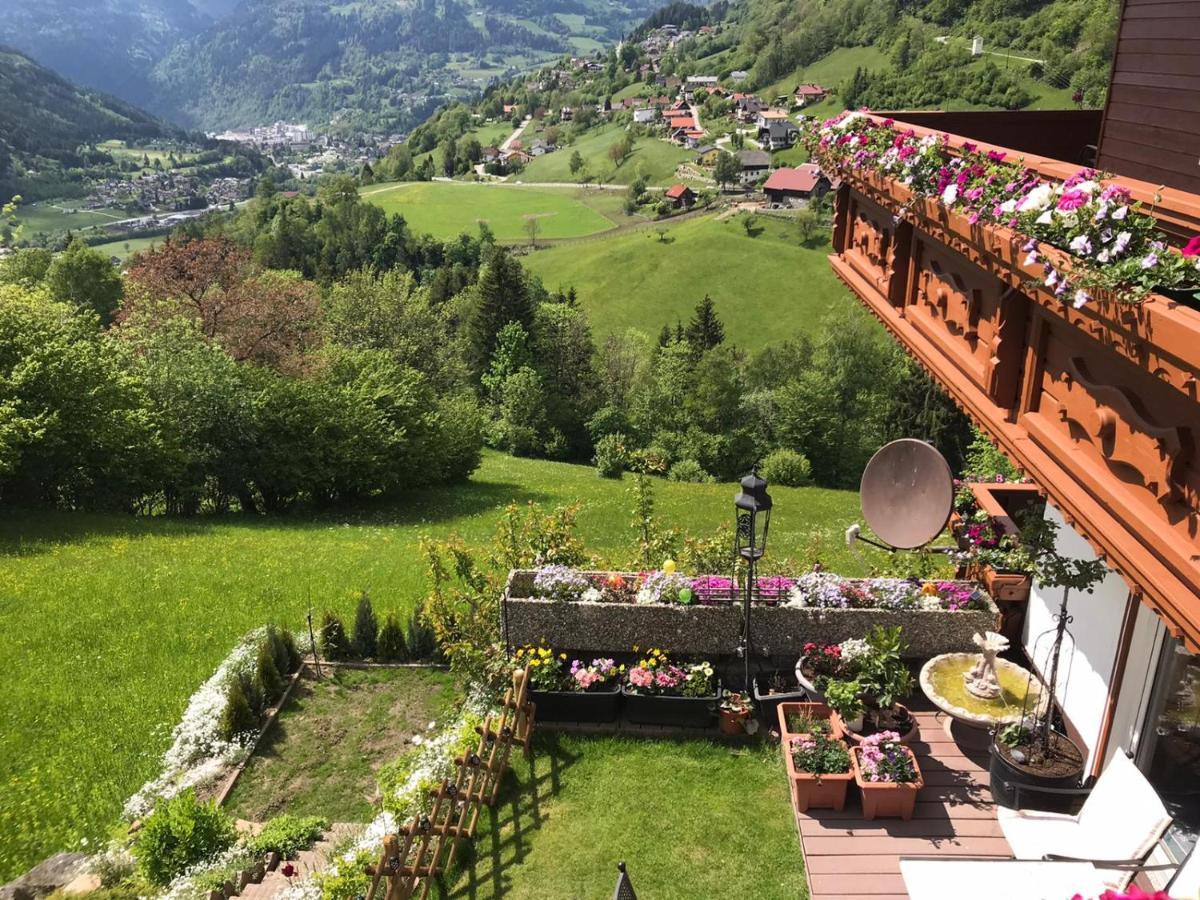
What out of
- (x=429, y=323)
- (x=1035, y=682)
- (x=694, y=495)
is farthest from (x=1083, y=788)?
(x=429, y=323)

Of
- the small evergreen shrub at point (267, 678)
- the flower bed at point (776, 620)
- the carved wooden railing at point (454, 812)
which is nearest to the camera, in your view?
the carved wooden railing at point (454, 812)

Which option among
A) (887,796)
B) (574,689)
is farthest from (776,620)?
(574,689)

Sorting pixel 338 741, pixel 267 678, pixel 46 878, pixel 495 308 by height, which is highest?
pixel 46 878

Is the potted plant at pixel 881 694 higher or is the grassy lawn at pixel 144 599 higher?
the potted plant at pixel 881 694

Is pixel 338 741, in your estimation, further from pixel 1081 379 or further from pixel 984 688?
pixel 1081 379

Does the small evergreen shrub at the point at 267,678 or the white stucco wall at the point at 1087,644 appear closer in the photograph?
the white stucco wall at the point at 1087,644

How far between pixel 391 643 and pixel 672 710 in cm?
449

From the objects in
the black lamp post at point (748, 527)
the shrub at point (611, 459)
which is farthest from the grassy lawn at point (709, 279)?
the black lamp post at point (748, 527)

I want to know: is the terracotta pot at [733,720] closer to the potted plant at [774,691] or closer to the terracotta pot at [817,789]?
the potted plant at [774,691]

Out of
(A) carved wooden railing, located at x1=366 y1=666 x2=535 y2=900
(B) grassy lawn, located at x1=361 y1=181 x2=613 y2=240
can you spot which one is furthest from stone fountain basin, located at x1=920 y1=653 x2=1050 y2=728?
(B) grassy lawn, located at x1=361 y1=181 x2=613 y2=240

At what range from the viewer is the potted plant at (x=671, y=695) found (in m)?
8.97

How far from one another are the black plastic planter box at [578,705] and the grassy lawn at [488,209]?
3959 inches

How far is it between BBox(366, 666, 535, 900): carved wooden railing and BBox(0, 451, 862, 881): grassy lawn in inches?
150

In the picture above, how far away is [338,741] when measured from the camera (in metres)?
9.77
